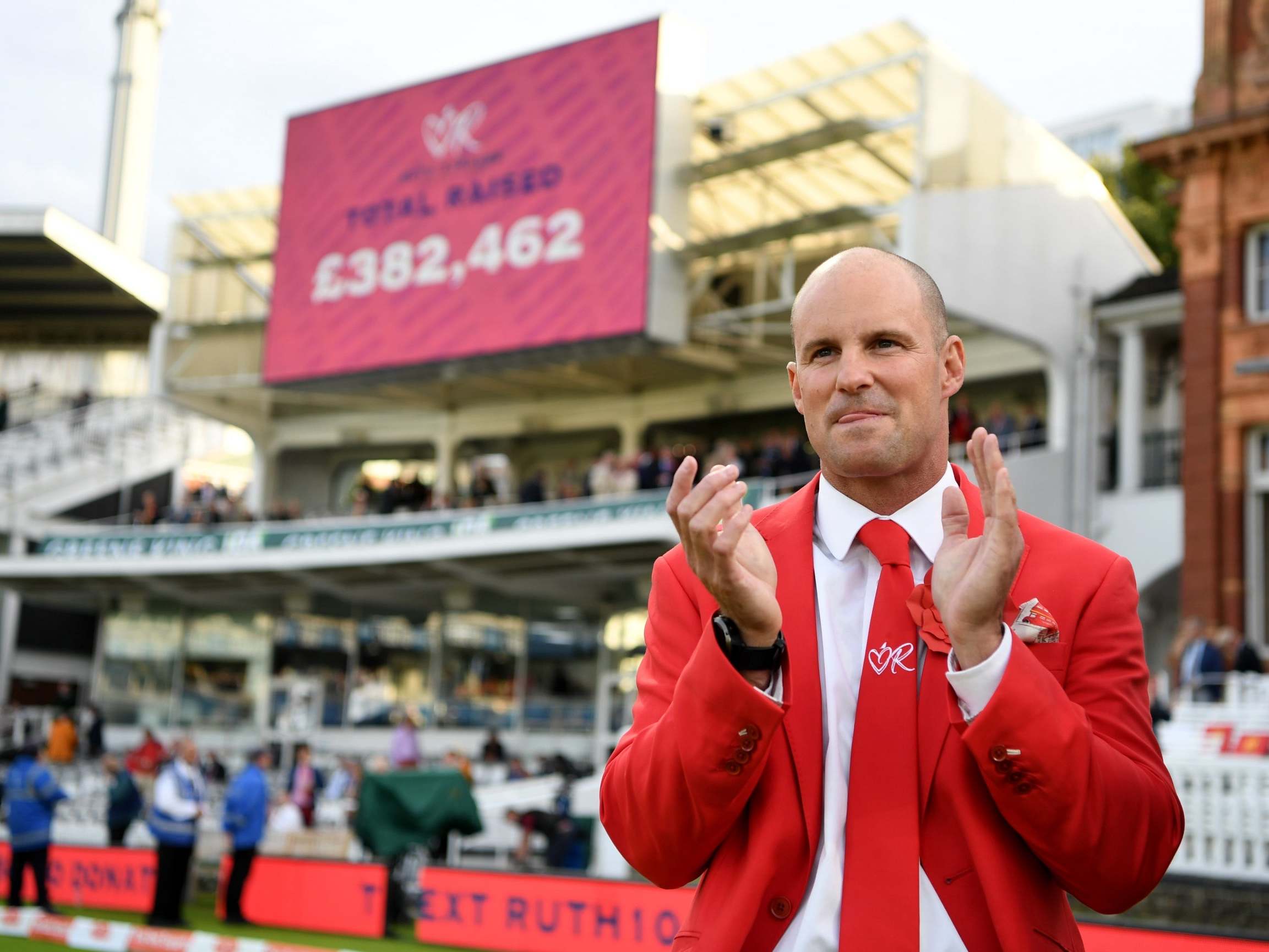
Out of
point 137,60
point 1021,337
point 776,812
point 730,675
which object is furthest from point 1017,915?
point 137,60

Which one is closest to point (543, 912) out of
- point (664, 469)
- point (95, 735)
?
point (664, 469)

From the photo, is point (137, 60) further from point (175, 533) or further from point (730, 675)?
point (730, 675)

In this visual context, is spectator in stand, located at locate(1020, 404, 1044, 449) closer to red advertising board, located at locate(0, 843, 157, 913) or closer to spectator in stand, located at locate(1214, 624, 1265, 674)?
spectator in stand, located at locate(1214, 624, 1265, 674)

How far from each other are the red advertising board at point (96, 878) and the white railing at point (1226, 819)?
37.7 ft

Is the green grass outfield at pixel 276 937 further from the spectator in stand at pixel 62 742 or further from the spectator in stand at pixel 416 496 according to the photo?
the spectator in stand at pixel 416 496

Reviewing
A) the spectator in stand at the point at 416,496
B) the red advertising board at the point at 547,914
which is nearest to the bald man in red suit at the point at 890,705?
the red advertising board at the point at 547,914

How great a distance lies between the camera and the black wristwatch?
92.4 inches

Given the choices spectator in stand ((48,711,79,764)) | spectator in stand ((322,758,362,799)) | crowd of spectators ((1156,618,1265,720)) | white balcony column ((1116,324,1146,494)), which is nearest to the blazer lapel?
crowd of spectators ((1156,618,1265,720))

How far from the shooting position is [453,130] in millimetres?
33500

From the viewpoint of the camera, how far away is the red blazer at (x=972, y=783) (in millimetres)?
2248

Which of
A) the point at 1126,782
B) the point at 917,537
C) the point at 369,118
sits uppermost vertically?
the point at 369,118

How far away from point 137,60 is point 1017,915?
186ft

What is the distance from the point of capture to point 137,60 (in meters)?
53.3

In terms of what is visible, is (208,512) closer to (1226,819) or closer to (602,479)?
(602,479)
